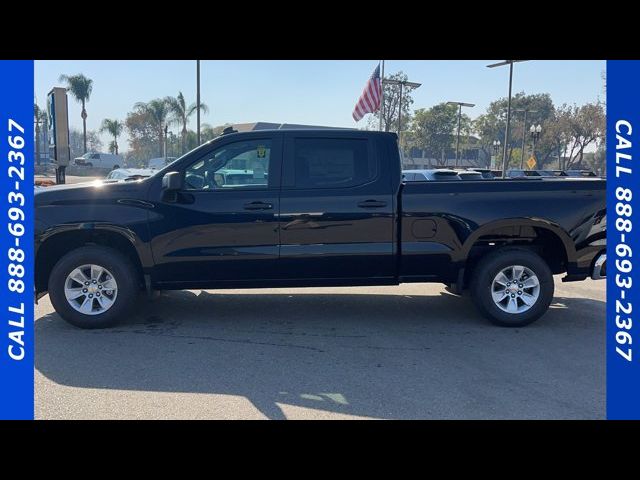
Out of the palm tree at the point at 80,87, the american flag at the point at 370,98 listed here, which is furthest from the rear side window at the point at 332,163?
the palm tree at the point at 80,87

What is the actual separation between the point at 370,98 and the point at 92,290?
16.8 meters

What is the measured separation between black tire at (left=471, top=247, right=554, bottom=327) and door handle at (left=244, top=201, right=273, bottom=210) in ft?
7.89

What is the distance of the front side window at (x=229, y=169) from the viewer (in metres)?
5.34

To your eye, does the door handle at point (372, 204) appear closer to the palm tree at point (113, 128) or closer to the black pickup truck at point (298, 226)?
the black pickup truck at point (298, 226)

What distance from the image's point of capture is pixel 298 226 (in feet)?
17.4

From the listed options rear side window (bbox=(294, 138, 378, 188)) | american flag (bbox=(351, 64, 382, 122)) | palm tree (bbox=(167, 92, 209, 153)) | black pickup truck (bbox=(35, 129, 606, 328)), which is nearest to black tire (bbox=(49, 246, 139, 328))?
black pickup truck (bbox=(35, 129, 606, 328))

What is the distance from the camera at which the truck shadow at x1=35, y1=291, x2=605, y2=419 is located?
383 centimetres

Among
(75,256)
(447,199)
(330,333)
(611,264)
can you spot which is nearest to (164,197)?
(75,256)

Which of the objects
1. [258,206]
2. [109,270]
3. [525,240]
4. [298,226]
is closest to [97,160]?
[109,270]

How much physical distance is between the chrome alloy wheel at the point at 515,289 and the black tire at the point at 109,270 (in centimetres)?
393

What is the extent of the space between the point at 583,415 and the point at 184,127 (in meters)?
44.5

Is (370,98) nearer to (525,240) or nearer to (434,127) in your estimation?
(525,240)

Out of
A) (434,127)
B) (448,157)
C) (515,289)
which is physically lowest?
(515,289)

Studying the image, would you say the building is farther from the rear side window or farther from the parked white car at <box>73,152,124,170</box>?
the rear side window
